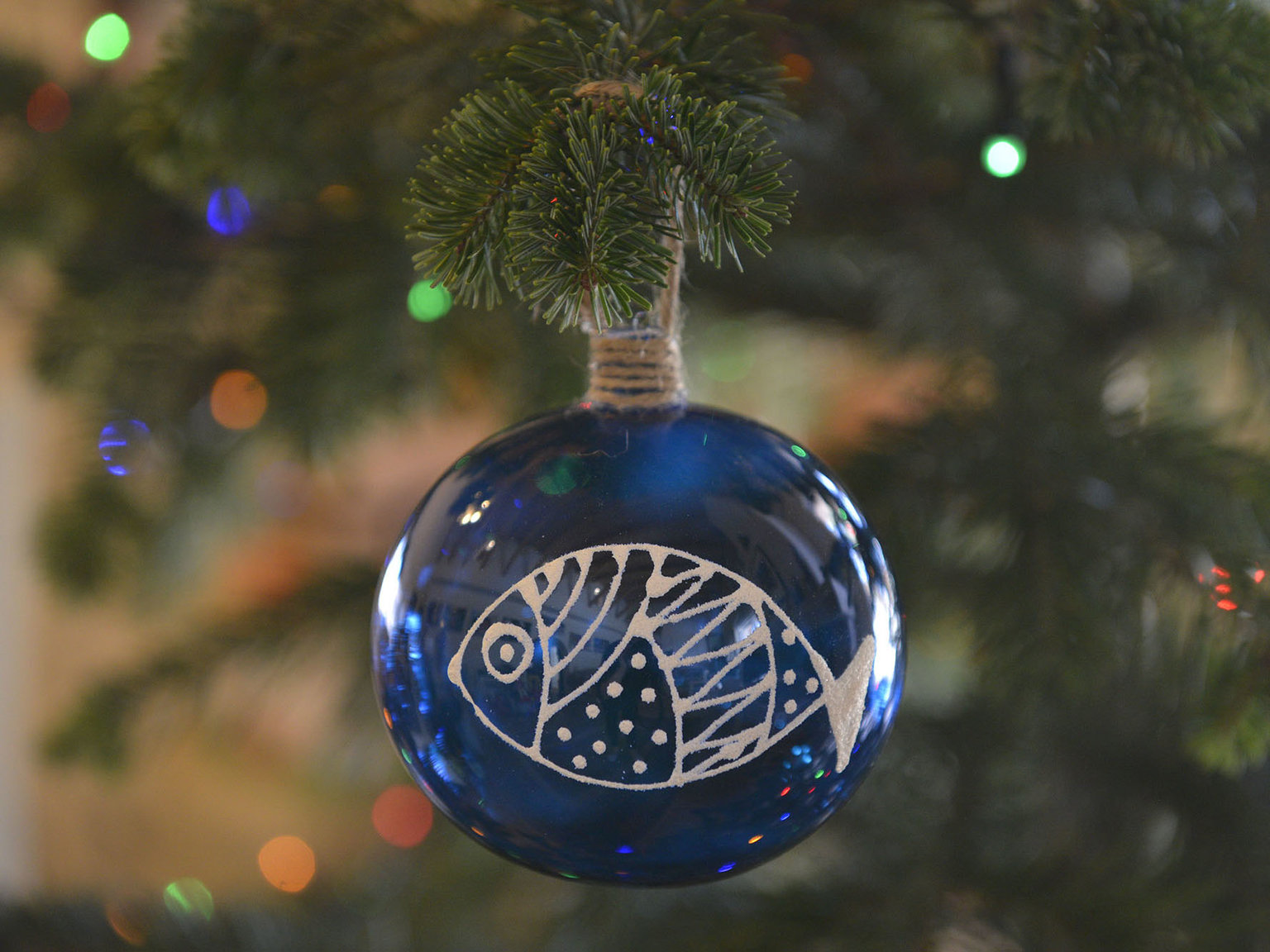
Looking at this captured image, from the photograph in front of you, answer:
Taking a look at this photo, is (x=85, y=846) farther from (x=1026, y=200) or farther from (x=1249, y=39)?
(x=1249, y=39)

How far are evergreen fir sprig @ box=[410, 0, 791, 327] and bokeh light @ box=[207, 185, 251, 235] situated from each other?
0.34m

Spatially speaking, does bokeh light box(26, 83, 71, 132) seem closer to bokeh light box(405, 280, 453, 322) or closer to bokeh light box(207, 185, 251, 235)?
bokeh light box(207, 185, 251, 235)

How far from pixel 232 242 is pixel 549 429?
1.31 feet

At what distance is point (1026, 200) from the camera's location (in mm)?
545

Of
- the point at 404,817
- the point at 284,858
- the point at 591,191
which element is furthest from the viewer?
the point at 284,858

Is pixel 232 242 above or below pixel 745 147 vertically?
below

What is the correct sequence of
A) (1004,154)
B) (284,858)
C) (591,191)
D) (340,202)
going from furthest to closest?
(284,858)
(340,202)
(1004,154)
(591,191)

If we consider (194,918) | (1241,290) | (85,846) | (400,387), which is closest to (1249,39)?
(1241,290)

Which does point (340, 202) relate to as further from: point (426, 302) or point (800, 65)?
point (800, 65)

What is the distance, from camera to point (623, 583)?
0.28 meters

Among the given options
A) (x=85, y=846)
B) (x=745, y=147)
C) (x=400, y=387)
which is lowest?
(x=85, y=846)

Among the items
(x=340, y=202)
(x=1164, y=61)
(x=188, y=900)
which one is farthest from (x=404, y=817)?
(x=1164, y=61)

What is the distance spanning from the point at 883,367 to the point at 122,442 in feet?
1.58

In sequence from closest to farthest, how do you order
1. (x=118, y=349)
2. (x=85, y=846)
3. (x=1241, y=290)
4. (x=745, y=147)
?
(x=745, y=147) < (x=1241, y=290) < (x=118, y=349) < (x=85, y=846)
